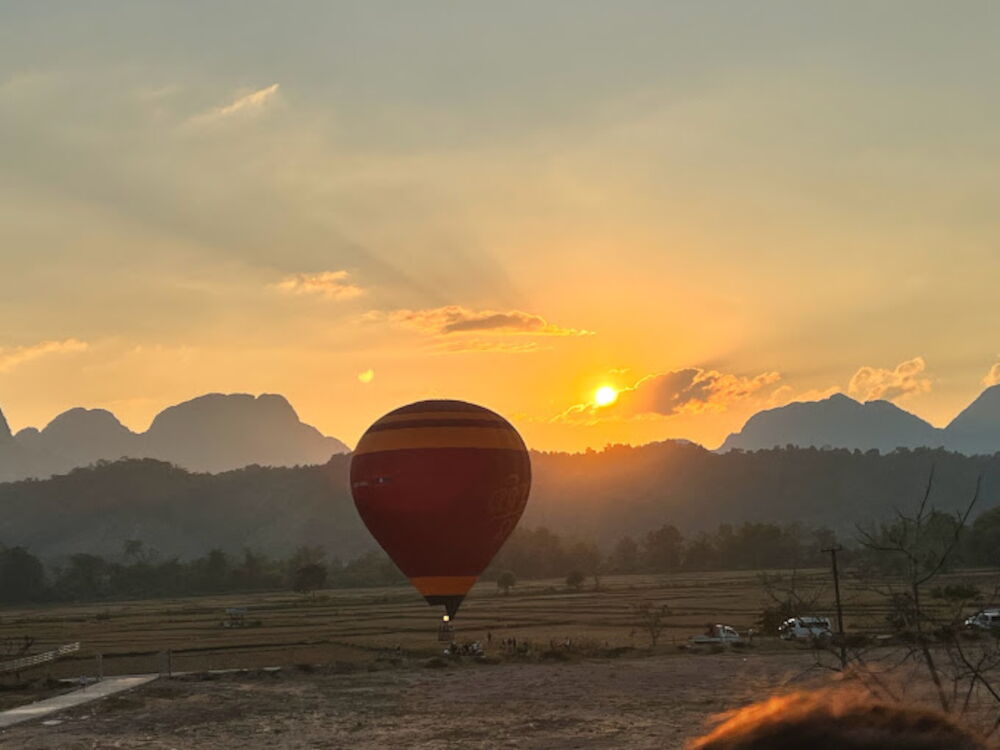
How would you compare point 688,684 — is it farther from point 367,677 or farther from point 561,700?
point 367,677

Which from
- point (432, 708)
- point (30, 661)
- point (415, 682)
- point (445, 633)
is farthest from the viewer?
point (30, 661)

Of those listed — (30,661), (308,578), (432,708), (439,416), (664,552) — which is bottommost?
(664,552)

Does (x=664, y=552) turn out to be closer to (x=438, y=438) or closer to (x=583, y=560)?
(x=583, y=560)

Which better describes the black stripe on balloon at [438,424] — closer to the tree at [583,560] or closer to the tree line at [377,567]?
the tree line at [377,567]

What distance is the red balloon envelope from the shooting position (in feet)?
129

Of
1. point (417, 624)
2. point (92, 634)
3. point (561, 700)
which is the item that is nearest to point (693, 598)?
point (417, 624)

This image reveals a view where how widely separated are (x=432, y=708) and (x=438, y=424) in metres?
10.6

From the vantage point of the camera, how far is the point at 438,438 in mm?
39312

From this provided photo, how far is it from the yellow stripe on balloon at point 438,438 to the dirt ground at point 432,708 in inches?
385

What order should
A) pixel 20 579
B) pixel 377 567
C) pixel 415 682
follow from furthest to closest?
1. pixel 377 567
2. pixel 20 579
3. pixel 415 682

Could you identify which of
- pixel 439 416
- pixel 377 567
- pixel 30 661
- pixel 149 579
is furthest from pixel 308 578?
pixel 439 416

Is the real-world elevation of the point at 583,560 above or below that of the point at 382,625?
below

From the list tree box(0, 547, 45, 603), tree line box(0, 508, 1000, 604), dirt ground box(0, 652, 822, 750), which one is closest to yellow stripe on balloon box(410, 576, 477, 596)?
dirt ground box(0, 652, 822, 750)

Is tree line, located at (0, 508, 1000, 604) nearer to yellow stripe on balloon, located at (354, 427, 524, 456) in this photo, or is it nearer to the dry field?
the dry field
